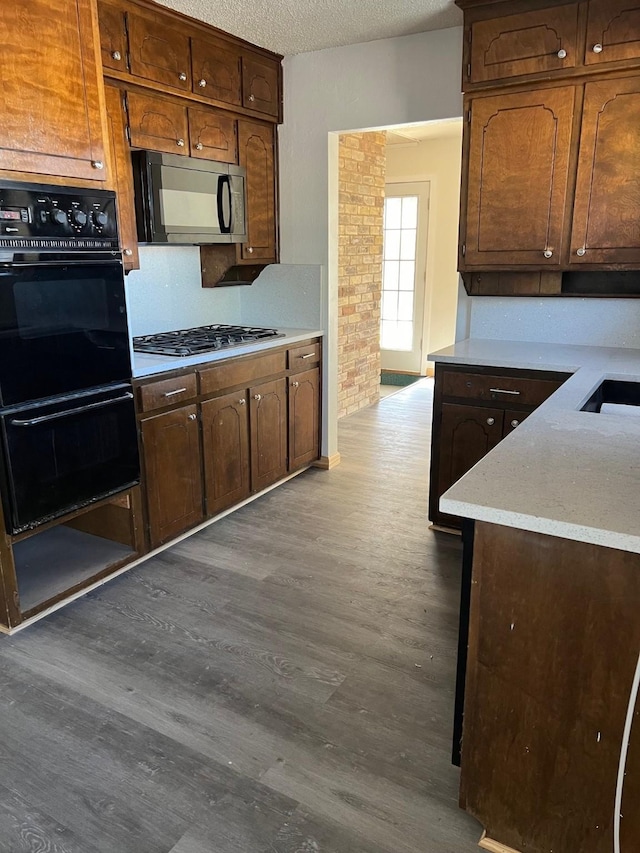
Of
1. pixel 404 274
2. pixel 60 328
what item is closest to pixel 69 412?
pixel 60 328

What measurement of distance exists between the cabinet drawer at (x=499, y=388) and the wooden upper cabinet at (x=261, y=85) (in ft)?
6.59

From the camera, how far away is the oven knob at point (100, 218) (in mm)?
2371

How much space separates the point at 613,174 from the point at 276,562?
230cm

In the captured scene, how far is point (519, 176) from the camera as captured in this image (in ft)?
9.43

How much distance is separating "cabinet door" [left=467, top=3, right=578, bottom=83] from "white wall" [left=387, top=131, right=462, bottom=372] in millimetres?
3804

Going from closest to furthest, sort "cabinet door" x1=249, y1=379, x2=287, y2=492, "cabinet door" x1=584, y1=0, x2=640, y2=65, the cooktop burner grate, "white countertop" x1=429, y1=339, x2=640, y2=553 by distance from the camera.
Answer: "white countertop" x1=429, y1=339, x2=640, y2=553 < "cabinet door" x1=584, y1=0, x2=640, y2=65 < the cooktop burner grate < "cabinet door" x1=249, y1=379, x2=287, y2=492

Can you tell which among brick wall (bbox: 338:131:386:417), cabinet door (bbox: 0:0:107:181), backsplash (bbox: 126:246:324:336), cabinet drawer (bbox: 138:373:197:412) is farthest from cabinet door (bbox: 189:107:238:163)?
brick wall (bbox: 338:131:386:417)

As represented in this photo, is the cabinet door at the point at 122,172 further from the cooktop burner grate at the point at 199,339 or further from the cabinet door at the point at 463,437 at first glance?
the cabinet door at the point at 463,437

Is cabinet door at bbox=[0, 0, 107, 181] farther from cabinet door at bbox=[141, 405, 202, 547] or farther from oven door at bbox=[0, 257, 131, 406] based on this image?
cabinet door at bbox=[141, 405, 202, 547]

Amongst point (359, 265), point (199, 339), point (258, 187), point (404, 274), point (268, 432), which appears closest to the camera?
point (199, 339)

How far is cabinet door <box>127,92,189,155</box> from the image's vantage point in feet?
9.47

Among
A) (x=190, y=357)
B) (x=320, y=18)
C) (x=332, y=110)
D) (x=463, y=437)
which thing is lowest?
(x=463, y=437)

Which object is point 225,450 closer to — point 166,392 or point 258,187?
point 166,392

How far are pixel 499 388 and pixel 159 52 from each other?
7.39 ft
